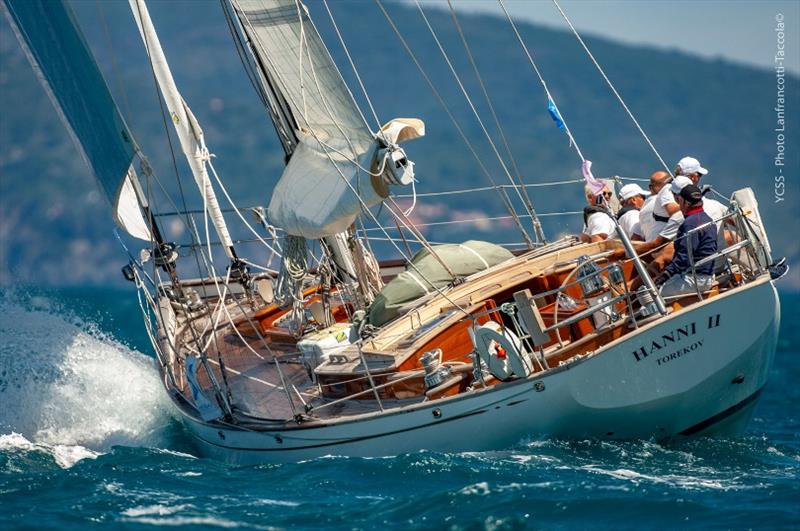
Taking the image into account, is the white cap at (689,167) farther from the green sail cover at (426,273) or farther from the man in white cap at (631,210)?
the green sail cover at (426,273)

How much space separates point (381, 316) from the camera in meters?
12.7

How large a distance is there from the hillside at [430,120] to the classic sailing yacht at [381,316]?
7312 cm

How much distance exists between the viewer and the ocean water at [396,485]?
9445 mm

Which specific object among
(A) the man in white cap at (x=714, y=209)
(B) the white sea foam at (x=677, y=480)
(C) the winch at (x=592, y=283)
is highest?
(A) the man in white cap at (x=714, y=209)

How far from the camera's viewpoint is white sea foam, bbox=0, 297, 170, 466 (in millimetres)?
13602

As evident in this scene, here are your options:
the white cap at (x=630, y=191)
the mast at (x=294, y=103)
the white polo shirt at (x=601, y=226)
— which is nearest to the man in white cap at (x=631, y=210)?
the white cap at (x=630, y=191)

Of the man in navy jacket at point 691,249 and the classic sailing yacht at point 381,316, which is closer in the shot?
the classic sailing yacht at point 381,316

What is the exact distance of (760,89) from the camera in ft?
527

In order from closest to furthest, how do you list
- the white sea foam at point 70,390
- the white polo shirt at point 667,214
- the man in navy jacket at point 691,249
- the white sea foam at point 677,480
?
1. the white sea foam at point 677,480
2. the man in navy jacket at point 691,249
3. the white polo shirt at point 667,214
4. the white sea foam at point 70,390

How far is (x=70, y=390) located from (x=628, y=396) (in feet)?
23.7

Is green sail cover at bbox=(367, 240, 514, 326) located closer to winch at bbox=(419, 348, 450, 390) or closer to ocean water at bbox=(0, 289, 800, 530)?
winch at bbox=(419, 348, 450, 390)

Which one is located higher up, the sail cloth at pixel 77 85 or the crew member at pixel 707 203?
the sail cloth at pixel 77 85

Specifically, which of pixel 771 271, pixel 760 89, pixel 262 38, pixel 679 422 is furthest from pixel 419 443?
pixel 760 89

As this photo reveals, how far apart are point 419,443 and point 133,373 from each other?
647 cm
